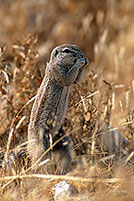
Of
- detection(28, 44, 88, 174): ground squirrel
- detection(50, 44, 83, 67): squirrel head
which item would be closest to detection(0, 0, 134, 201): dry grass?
detection(28, 44, 88, 174): ground squirrel

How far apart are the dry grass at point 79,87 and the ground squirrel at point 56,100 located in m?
0.13

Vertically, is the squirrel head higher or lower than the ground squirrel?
higher

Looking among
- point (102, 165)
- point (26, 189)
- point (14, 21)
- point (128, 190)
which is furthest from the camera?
point (14, 21)

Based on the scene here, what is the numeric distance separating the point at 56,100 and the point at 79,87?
82 cm

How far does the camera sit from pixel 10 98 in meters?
3.49

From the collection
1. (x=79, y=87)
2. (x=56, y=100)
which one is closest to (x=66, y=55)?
(x=56, y=100)

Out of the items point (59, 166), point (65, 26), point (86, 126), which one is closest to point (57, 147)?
point (59, 166)

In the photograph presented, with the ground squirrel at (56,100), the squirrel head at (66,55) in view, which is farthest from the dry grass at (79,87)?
the squirrel head at (66,55)

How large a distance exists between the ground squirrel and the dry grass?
5.0 inches

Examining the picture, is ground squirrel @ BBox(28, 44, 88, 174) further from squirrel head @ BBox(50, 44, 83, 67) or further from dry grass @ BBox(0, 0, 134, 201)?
dry grass @ BBox(0, 0, 134, 201)

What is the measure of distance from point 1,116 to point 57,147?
1.05 meters

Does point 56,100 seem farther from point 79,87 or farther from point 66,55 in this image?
point 79,87

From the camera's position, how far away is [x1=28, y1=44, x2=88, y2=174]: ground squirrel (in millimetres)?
2408

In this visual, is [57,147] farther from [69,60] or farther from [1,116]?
[1,116]
